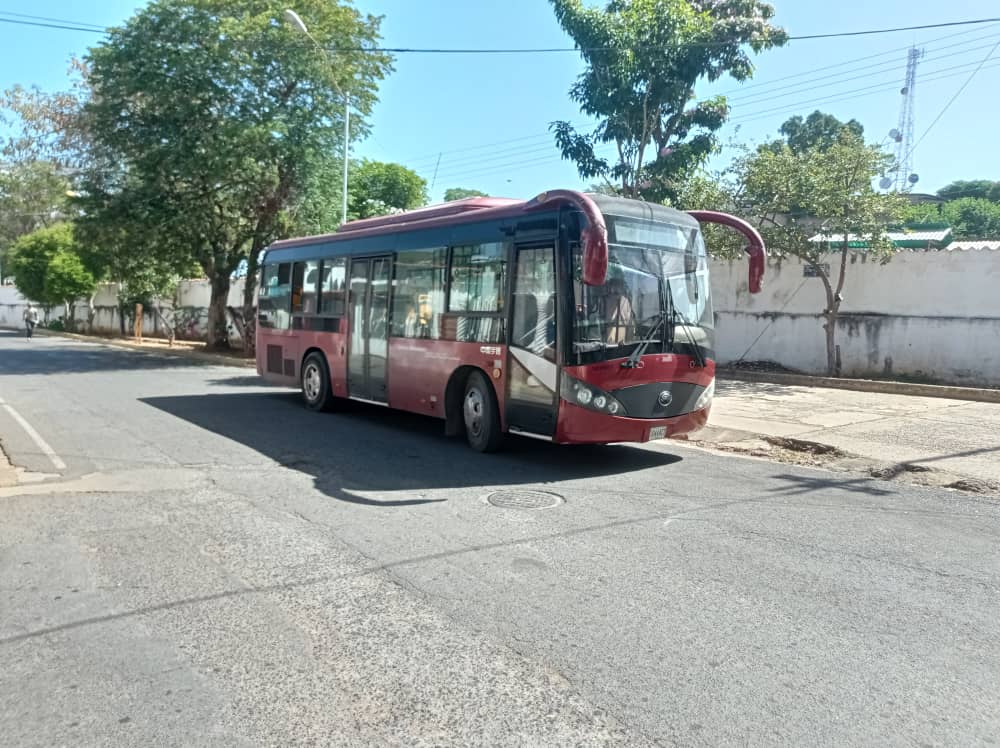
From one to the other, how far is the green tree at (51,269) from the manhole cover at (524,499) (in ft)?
136

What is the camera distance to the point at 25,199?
6028 centimetres

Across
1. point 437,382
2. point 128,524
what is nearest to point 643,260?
point 437,382

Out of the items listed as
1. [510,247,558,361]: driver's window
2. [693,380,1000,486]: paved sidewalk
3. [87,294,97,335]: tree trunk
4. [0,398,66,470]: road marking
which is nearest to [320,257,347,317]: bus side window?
[0,398,66,470]: road marking

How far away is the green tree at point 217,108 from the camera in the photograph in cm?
2295

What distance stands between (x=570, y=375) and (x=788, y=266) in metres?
13.2

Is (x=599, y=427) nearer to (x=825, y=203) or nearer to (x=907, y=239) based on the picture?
(x=825, y=203)

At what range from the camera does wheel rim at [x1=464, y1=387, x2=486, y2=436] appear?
9.86 metres

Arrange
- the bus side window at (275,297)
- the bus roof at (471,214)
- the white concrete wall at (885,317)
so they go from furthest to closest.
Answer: the white concrete wall at (885,317) → the bus side window at (275,297) → the bus roof at (471,214)

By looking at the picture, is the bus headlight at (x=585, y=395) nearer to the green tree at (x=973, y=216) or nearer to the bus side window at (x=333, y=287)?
the bus side window at (x=333, y=287)

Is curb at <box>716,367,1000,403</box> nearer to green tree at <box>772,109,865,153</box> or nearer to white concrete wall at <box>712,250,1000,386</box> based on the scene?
white concrete wall at <box>712,250,1000,386</box>

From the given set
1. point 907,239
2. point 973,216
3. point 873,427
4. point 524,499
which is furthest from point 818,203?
point 973,216

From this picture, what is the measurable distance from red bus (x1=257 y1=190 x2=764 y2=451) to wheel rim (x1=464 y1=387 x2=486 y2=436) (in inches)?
0.9

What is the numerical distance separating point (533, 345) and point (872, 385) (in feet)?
33.5

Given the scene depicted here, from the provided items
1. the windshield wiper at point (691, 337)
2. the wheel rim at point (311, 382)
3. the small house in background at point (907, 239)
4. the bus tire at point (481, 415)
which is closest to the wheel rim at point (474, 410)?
the bus tire at point (481, 415)
